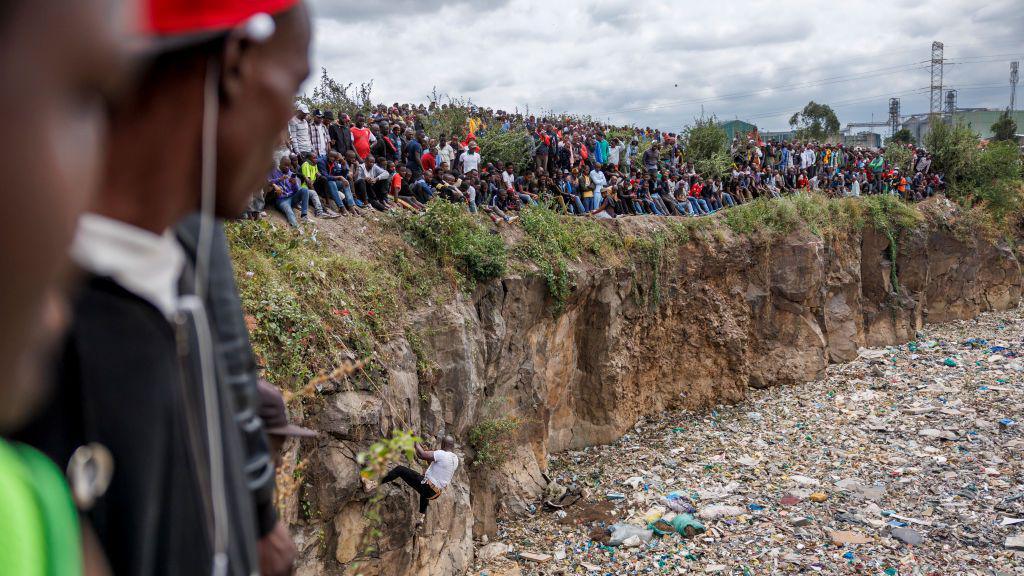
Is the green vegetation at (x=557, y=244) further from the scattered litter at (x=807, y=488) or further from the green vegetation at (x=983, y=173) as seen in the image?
the green vegetation at (x=983, y=173)

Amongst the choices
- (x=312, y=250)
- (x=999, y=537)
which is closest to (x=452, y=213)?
(x=312, y=250)

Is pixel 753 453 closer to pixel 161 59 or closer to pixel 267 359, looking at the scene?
pixel 267 359

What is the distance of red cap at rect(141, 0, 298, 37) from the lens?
79cm

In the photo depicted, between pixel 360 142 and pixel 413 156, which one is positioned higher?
pixel 360 142

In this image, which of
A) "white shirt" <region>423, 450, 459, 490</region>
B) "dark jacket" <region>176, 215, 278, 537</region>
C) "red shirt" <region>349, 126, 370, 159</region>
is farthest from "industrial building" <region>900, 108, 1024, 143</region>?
"dark jacket" <region>176, 215, 278, 537</region>

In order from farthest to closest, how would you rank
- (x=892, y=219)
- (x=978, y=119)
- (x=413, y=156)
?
(x=978, y=119), (x=892, y=219), (x=413, y=156)

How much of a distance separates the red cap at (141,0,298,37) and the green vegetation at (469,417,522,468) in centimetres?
964

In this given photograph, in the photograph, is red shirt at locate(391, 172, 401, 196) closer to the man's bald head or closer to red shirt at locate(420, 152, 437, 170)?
red shirt at locate(420, 152, 437, 170)

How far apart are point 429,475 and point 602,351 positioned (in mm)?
6849

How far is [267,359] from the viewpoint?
6441mm

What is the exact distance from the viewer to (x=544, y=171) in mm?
14453

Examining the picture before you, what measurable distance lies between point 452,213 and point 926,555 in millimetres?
8303

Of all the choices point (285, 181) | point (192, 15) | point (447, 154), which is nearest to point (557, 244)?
point (447, 154)

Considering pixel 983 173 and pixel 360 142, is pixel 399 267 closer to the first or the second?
pixel 360 142
